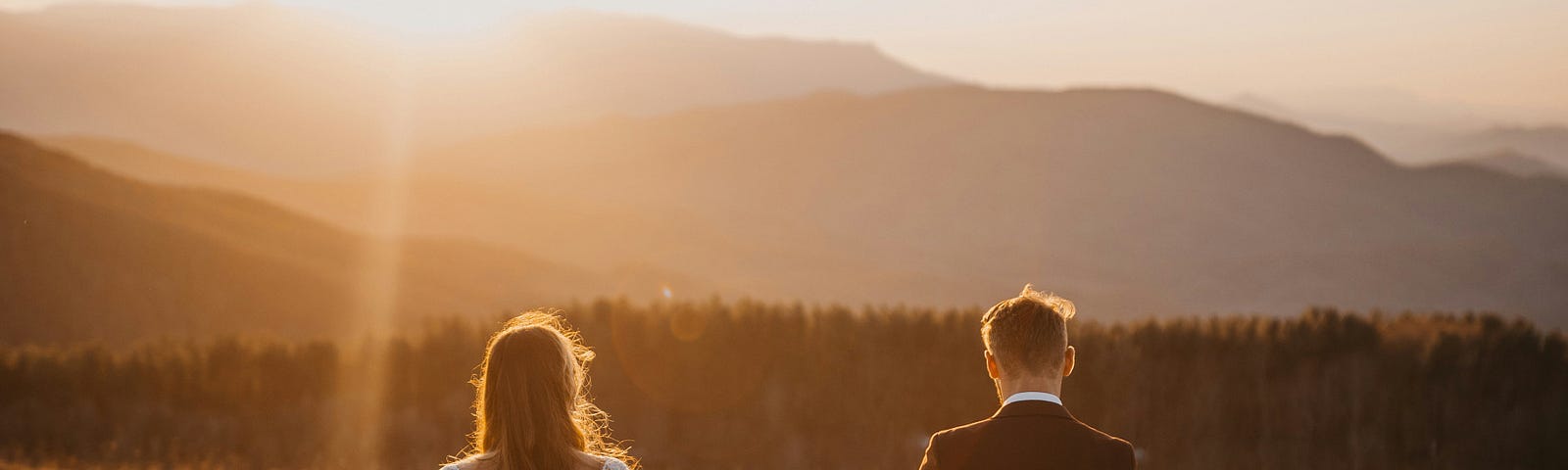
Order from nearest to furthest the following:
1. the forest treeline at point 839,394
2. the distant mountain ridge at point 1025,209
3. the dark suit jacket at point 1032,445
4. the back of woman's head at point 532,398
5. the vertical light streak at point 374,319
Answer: the back of woman's head at point 532,398
the dark suit jacket at point 1032,445
the forest treeline at point 839,394
the vertical light streak at point 374,319
the distant mountain ridge at point 1025,209

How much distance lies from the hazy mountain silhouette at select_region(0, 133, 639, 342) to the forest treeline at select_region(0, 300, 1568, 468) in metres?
14.1

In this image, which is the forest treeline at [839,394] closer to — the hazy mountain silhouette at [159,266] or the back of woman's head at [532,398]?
the back of woman's head at [532,398]

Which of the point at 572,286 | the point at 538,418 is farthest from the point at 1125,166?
the point at 538,418

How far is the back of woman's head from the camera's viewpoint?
11.6ft

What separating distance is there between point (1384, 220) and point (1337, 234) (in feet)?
22.4

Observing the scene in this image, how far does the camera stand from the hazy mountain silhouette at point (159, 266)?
97.9ft

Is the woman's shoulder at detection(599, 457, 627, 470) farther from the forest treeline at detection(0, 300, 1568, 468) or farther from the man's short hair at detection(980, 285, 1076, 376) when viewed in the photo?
the forest treeline at detection(0, 300, 1568, 468)

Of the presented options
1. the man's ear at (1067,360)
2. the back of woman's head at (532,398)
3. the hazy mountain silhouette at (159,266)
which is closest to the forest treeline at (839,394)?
the man's ear at (1067,360)

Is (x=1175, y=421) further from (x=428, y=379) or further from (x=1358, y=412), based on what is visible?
(x=428, y=379)

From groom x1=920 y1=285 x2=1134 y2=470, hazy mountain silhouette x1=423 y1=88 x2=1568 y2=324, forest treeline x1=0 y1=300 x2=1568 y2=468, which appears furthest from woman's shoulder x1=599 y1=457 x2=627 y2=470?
hazy mountain silhouette x1=423 y1=88 x2=1568 y2=324

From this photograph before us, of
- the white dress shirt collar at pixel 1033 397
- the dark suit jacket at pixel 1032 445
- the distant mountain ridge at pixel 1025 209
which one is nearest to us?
the dark suit jacket at pixel 1032 445

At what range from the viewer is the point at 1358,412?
45.2ft

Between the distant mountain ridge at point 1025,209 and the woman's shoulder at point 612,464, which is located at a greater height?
the distant mountain ridge at point 1025,209

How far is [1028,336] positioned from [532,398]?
1533 millimetres
